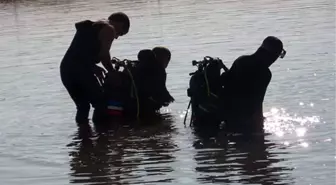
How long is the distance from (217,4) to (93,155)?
18.9 m

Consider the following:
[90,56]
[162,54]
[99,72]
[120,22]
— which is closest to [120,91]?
[99,72]

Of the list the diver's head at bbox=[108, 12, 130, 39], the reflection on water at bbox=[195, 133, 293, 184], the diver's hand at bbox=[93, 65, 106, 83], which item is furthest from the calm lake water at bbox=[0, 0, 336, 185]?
the diver's head at bbox=[108, 12, 130, 39]

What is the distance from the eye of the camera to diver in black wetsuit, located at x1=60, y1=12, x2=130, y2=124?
9.84m

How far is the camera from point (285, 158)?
783 centimetres

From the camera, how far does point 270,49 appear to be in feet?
29.1

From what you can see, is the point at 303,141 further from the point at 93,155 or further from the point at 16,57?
the point at 16,57

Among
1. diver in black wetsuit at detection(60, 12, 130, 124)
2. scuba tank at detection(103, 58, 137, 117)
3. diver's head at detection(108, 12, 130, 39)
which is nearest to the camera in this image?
diver in black wetsuit at detection(60, 12, 130, 124)

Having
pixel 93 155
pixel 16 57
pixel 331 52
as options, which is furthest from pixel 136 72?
pixel 16 57

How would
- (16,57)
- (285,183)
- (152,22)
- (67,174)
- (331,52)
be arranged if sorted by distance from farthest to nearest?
1. (152,22)
2. (16,57)
3. (331,52)
4. (67,174)
5. (285,183)

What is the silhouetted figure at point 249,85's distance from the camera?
891 centimetres

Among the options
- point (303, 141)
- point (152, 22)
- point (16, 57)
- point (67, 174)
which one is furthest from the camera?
point (152, 22)

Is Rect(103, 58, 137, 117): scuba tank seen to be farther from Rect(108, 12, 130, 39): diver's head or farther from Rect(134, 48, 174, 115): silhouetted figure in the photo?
Rect(108, 12, 130, 39): diver's head

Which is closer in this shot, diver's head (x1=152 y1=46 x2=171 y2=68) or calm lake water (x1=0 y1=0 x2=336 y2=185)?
calm lake water (x1=0 y1=0 x2=336 y2=185)

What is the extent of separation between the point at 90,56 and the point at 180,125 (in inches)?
52.0
